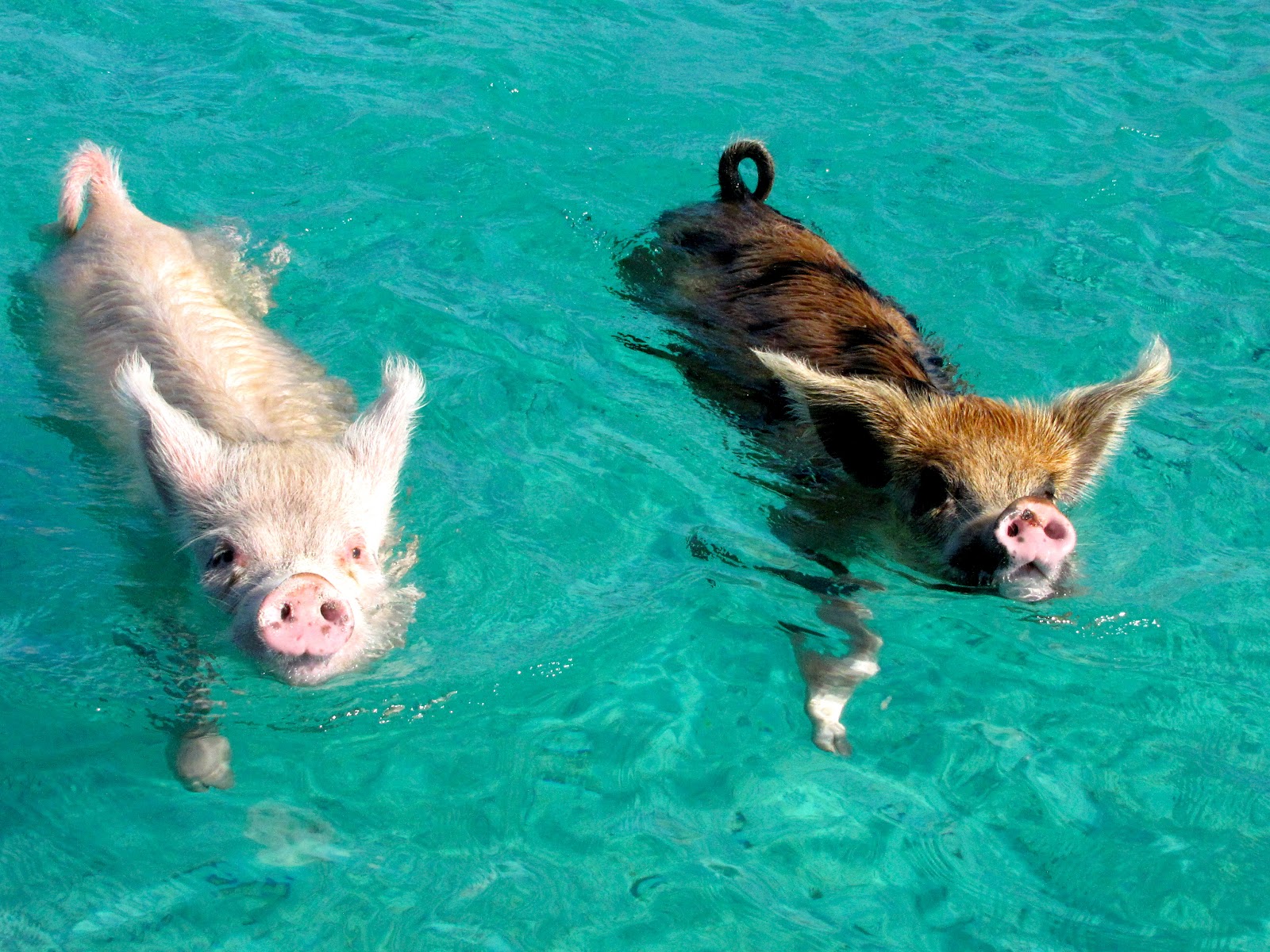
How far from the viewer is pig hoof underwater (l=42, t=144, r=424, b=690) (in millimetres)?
4293

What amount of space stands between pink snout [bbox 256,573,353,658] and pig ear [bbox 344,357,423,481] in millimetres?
877

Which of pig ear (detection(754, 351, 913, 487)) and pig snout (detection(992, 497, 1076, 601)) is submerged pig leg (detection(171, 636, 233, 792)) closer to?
pig ear (detection(754, 351, 913, 487))

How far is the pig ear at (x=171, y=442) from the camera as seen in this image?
464 cm

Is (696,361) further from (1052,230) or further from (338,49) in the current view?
(338,49)

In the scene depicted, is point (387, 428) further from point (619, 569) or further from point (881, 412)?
point (881, 412)

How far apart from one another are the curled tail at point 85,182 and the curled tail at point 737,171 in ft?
10.7

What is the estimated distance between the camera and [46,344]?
6125 millimetres

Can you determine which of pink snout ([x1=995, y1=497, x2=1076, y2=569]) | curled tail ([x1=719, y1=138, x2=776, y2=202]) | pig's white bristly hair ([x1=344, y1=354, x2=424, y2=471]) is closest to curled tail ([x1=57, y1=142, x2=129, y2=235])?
pig's white bristly hair ([x1=344, y1=354, x2=424, y2=471])

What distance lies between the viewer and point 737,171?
21.8 ft

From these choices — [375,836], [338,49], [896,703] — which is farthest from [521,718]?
[338,49]

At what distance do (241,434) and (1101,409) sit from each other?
353 cm

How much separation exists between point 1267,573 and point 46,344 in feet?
18.9

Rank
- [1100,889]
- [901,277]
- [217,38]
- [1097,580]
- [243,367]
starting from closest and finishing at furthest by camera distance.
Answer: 1. [1100,889]
2. [1097,580]
3. [243,367]
4. [901,277]
5. [217,38]

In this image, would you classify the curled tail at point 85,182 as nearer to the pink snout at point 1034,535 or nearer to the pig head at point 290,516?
the pig head at point 290,516
